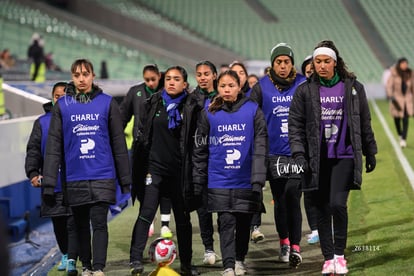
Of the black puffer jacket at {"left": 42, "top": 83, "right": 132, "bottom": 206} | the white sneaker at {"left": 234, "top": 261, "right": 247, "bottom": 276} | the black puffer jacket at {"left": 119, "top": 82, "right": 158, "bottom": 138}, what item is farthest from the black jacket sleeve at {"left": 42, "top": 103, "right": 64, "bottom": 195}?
the black puffer jacket at {"left": 119, "top": 82, "right": 158, "bottom": 138}

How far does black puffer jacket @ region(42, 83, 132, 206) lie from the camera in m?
8.63

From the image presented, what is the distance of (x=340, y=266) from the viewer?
834cm

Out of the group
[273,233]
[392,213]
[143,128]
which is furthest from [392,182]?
[143,128]

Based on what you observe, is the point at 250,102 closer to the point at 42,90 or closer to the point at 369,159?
the point at 369,159

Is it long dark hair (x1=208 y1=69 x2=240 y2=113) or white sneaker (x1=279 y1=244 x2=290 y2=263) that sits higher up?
long dark hair (x1=208 y1=69 x2=240 y2=113)

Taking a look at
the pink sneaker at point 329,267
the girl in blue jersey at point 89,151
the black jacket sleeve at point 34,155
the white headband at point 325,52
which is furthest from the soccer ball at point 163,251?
the black jacket sleeve at point 34,155

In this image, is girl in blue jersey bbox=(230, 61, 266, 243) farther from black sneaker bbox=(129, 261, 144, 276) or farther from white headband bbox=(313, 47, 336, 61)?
white headband bbox=(313, 47, 336, 61)

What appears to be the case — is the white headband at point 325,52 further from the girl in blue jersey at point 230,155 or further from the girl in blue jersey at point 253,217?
the girl in blue jersey at point 253,217

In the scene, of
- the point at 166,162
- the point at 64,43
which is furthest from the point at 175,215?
Answer: the point at 64,43

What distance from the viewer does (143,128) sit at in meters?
9.26

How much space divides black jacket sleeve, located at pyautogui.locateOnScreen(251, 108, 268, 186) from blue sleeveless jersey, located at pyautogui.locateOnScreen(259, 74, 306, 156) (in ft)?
4.12

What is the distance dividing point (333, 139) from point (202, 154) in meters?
1.13

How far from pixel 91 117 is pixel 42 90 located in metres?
12.7

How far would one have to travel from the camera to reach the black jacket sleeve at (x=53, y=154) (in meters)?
8.62
